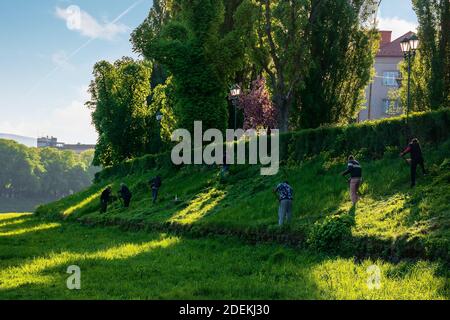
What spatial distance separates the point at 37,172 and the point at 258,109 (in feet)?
452

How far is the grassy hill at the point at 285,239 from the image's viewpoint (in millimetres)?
10536

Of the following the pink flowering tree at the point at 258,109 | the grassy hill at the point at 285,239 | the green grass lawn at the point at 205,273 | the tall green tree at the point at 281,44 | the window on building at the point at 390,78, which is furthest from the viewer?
the window on building at the point at 390,78

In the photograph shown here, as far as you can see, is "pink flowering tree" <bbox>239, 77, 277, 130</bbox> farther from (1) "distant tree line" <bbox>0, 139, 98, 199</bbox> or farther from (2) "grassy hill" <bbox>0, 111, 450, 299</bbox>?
(1) "distant tree line" <bbox>0, 139, 98, 199</bbox>

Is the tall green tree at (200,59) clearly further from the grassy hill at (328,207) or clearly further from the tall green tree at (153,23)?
the tall green tree at (153,23)

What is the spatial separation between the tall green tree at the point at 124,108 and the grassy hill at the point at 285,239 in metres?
28.9

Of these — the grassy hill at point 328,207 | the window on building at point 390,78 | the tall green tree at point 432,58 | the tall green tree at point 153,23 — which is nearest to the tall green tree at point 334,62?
the tall green tree at point 432,58

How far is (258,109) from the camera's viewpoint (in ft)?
153

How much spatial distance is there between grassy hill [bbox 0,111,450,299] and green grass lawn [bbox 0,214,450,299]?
36 mm

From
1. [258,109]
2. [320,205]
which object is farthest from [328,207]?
[258,109]

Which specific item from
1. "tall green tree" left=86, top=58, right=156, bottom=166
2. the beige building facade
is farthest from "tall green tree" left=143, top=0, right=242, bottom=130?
the beige building facade

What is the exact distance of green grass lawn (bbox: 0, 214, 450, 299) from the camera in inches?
387

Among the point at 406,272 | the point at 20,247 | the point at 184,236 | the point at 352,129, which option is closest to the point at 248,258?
the point at 406,272

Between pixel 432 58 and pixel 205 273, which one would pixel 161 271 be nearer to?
pixel 205 273
